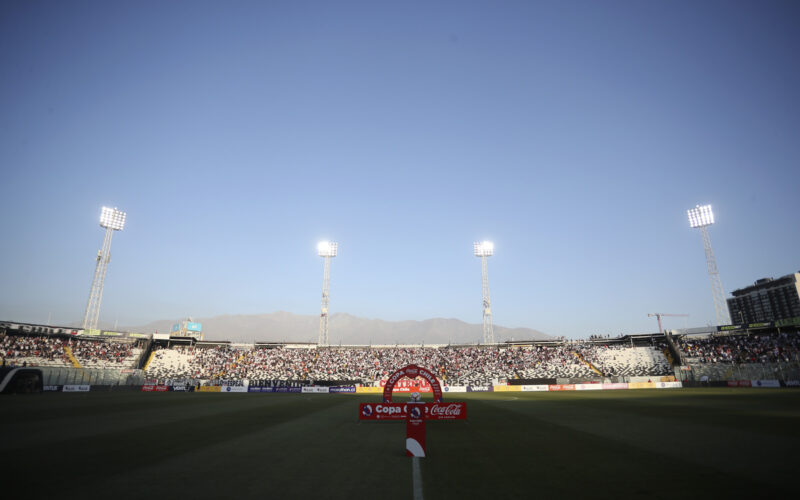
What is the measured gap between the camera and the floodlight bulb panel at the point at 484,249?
79.5m

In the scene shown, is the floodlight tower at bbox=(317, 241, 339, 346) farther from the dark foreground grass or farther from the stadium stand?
the dark foreground grass

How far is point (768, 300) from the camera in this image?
16038 cm

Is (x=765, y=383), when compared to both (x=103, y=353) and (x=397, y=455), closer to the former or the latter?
(x=397, y=455)

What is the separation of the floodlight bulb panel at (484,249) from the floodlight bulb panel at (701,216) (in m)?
35.4

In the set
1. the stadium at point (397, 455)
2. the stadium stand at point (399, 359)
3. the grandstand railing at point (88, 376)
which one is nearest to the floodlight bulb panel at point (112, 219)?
the stadium stand at point (399, 359)

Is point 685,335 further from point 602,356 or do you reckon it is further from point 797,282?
point 797,282

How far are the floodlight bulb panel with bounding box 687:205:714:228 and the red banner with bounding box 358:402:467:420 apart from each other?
7158 centimetres

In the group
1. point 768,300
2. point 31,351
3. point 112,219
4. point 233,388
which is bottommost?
point 233,388

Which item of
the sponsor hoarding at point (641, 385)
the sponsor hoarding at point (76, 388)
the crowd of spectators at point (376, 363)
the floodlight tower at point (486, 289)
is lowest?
the sponsor hoarding at point (641, 385)

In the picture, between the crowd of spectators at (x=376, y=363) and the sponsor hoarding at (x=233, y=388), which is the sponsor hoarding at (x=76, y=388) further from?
the sponsor hoarding at (x=233, y=388)

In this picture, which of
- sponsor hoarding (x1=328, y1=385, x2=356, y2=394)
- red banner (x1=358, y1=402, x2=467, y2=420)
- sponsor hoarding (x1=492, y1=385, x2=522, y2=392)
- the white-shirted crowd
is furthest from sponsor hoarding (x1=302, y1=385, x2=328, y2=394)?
red banner (x1=358, y1=402, x2=467, y2=420)

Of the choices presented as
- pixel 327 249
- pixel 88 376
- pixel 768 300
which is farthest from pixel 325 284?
pixel 768 300

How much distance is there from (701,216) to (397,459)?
262 feet

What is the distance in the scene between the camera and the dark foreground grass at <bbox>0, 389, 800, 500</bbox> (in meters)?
7.52
